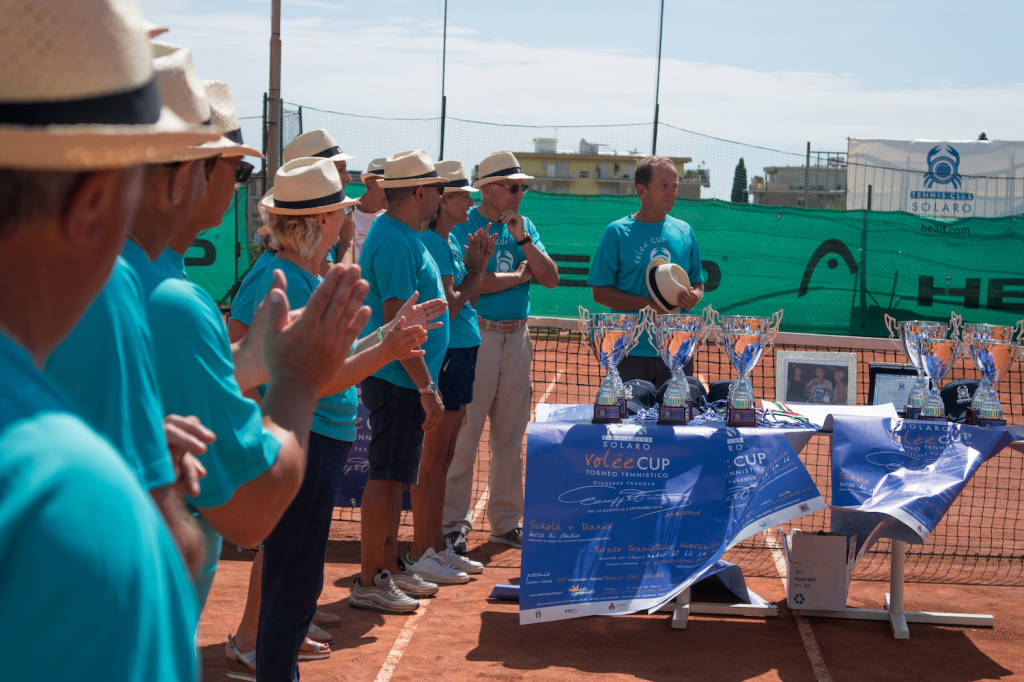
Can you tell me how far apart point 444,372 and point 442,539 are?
99 centimetres

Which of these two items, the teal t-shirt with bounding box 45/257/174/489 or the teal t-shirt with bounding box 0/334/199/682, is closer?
the teal t-shirt with bounding box 0/334/199/682

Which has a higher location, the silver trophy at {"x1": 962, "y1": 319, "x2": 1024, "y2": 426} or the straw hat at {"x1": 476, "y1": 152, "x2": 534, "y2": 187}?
the straw hat at {"x1": 476, "y1": 152, "x2": 534, "y2": 187}

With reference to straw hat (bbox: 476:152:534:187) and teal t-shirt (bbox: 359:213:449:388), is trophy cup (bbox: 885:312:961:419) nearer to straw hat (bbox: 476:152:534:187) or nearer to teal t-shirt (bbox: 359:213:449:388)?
teal t-shirt (bbox: 359:213:449:388)

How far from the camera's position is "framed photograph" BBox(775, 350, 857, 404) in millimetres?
5316

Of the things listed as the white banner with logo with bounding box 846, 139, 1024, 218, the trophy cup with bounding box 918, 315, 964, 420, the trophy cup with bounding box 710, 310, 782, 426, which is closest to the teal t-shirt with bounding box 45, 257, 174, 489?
the trophy cup with bounding box 710, 310, 782, 426

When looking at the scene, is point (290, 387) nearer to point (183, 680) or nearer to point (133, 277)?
point (133, 277)

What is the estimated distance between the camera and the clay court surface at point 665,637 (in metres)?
4.41

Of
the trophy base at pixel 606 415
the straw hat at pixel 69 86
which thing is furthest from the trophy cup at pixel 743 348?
the straw hat at pixel 69 86

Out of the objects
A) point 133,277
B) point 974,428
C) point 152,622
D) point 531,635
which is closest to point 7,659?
point 152,622

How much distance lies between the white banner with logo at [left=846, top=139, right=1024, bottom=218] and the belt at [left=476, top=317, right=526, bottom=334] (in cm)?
1279

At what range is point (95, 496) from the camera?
727mm

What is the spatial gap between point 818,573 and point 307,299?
3.11m
